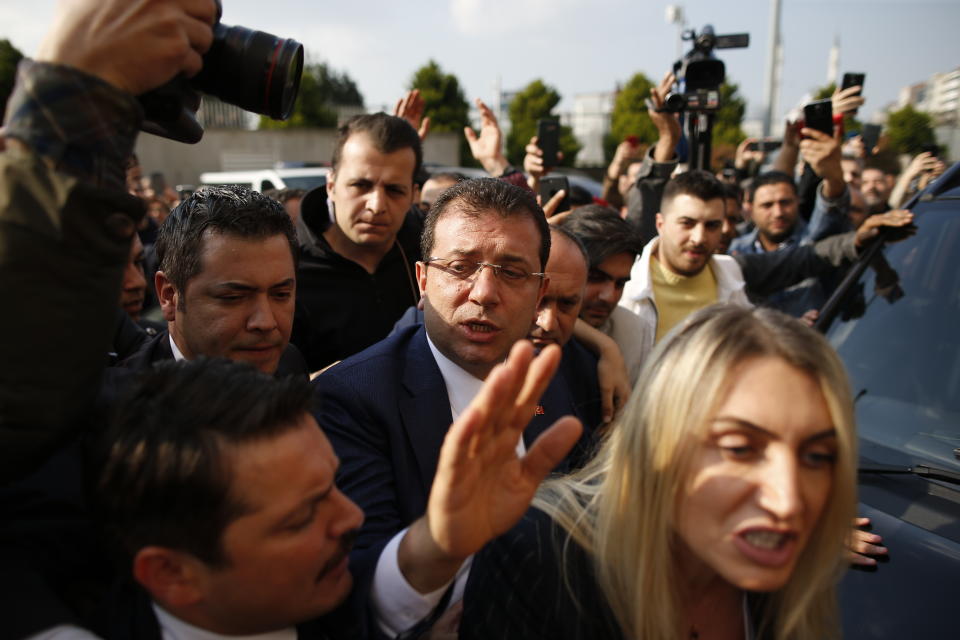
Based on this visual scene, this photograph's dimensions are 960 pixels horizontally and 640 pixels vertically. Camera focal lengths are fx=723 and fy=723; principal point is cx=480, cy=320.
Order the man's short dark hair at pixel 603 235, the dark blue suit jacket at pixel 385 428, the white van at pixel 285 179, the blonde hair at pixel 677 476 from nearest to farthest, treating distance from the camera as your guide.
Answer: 1. the blonde hair at pixel 677 476
2. the dark blue suit jacket at pixel 385 428
3. the man's short dark hair at pixel 603 235
4. the white van at pixel 285 179

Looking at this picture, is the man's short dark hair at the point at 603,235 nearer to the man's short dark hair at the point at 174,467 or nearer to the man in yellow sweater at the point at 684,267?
the man in yellow sweater at the point at 684,267

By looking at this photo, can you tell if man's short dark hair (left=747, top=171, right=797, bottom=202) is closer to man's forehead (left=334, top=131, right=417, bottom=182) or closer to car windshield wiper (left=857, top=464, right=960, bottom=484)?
man's forehead (left=334, top=131, right=417, bottom=182)

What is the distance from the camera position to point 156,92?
3.87ft

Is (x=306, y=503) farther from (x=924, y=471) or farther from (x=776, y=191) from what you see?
(x=776, y=191)

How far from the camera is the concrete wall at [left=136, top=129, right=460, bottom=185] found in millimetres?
20703

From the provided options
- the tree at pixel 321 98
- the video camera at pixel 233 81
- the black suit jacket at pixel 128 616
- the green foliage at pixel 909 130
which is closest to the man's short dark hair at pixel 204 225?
the video camera at pixel 233 81

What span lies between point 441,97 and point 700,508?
28.7m

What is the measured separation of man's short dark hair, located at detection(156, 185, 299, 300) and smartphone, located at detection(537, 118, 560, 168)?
2.47 meters

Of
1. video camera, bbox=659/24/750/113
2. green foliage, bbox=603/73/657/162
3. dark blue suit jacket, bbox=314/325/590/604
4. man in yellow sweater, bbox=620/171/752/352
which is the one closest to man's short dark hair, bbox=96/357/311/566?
dark blue suit jacket, bbox=314/325/590/604

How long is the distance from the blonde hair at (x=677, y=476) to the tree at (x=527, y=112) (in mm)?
28709

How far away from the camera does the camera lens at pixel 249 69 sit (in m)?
1.33

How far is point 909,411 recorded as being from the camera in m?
2.34

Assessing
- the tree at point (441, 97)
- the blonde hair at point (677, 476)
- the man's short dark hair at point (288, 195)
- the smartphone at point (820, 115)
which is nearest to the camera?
the blonde hair at point (677, 476)

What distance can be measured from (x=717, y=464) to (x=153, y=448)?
964mm
